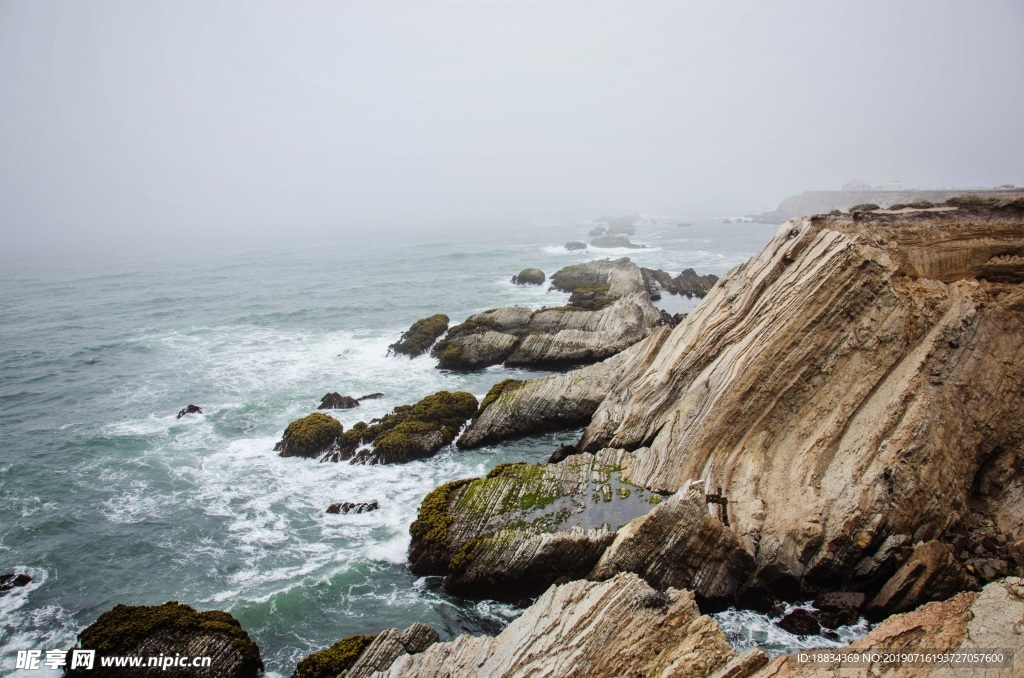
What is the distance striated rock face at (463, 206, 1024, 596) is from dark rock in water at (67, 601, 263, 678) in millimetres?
16135

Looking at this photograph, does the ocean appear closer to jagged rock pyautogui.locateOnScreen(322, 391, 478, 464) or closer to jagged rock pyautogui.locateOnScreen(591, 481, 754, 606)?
jagged rock pyautogui.locateOnScreen(322, 391, 478, 464)

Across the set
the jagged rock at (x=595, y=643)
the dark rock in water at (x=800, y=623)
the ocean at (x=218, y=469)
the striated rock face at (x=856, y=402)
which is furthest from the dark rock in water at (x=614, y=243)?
the jagged rock at (x=595, y=643)

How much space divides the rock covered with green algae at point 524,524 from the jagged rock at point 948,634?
28.4 ft

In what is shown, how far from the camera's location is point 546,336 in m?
44.2

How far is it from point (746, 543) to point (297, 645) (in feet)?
53.4

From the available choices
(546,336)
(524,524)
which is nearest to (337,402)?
(546,336)

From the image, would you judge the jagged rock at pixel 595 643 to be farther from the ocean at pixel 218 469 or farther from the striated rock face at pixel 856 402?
the striated rock face at pixel 856 402

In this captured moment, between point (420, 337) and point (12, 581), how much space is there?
32509mm

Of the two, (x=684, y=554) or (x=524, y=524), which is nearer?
(x=684, y=554)

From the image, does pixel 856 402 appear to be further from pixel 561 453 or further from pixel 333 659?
pixel 333 659

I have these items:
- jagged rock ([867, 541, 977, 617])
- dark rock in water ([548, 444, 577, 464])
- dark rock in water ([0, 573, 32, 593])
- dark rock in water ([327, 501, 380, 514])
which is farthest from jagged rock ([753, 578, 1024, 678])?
dark rock in water ([0, 573, 32, 593])

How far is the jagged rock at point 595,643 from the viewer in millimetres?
12531

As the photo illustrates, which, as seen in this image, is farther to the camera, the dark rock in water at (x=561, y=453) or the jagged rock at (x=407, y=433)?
the jagged rock at (x=407, y=433)

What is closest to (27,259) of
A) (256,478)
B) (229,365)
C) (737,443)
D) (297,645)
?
(229,365)
